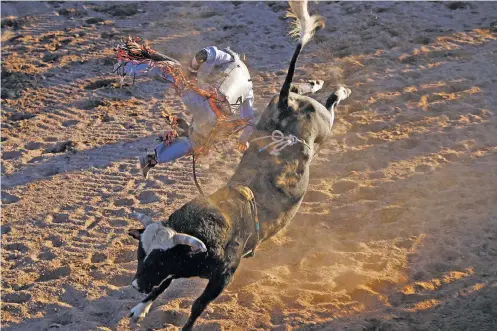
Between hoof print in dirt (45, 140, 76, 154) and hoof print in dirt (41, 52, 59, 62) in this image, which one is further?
hoof print in dirt (41, 52, 59, 62)

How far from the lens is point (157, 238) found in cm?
366

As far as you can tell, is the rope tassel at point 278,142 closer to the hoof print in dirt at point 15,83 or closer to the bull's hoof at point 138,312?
the bull's hoof at point 138,312

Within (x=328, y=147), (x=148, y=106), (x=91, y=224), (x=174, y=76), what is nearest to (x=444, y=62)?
(x=328, y=147)

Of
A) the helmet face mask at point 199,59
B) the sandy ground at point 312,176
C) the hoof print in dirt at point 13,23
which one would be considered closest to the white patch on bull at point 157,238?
the sandy ground at point 312,176

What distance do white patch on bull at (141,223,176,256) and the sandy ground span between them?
1.18 meters

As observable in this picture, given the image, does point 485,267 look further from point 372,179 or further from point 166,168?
point 166,168

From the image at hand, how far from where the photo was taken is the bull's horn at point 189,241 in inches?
143

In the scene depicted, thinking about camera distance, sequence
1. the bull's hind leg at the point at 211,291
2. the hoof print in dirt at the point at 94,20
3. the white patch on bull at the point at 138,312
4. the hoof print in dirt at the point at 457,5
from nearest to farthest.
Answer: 1. the white patch on bull at the point at 138,312
2. the bull's hind leg at the point at 211,291
3. the hoof print in dirt at the point at 457,5
4. the hoof print in dirt at the point at 94,20

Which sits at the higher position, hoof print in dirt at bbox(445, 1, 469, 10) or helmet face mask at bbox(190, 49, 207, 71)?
helmet face mask at bbox(190, 49, 207, 71)

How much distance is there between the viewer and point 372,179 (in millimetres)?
6293

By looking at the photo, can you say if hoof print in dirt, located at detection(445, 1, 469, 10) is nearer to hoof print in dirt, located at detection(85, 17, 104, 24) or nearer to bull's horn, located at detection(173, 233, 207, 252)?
hoof print in dirt, located at detection(85, 17, 104, 24)

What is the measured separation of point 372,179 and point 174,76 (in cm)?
241

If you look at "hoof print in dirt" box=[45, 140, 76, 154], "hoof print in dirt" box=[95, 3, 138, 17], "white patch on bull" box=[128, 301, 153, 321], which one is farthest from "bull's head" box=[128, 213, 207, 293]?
"hoof print in dirt" box=[95, 3, 138, 17]

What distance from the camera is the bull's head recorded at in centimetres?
365
